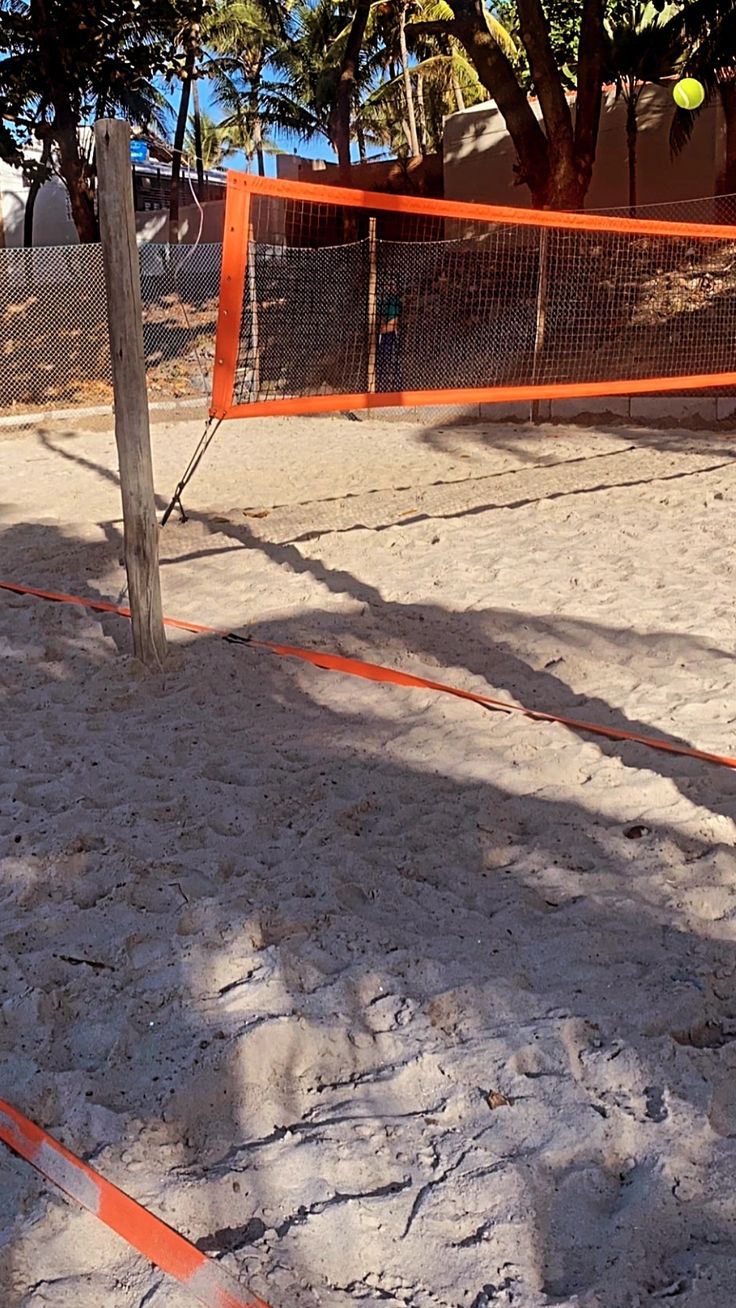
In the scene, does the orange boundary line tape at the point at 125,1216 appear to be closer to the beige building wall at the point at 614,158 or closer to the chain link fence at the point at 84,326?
the chain link fence at the point at 84,326

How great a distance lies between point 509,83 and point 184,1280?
13296mm

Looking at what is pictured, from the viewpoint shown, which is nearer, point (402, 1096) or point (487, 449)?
point (402, 1096)

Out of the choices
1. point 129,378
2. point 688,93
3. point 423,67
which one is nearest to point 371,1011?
point 129,378

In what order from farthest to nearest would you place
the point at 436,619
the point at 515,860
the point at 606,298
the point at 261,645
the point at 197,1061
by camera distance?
1. the point at 606,298
2. the point at 436,619
3. the point at 261,645
4. the point at 515,860
5. the point at 197,1061

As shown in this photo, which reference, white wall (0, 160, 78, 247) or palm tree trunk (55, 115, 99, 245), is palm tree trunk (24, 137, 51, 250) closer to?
palm tree trunk (55, 115, 99, 245)

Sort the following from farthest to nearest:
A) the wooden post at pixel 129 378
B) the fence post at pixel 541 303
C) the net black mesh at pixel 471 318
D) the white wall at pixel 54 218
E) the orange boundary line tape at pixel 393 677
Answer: the white wall at pixel 54 218, the net black mesh at pixel 471 318, the fence post at pixel 541 303, the wooden post at pixel 129 378, the orange boundary line tape at pixel 393 677

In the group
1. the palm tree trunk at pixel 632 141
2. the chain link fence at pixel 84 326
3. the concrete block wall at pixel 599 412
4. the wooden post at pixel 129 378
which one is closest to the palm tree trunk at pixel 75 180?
the chain link fence at pixel 84 326

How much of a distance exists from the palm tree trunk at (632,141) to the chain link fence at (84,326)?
20.7ft

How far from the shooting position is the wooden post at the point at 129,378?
13.2 ft

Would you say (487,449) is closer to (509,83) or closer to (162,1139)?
(509,83)

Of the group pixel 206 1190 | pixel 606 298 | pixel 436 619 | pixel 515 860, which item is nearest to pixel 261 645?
pixel 436 619

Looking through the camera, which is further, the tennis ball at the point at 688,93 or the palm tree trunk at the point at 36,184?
the palm tree trunk at the point at 36,184

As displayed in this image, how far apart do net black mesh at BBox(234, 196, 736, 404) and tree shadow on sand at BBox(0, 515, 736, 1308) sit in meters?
5.54

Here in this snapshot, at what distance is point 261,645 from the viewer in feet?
14.9
